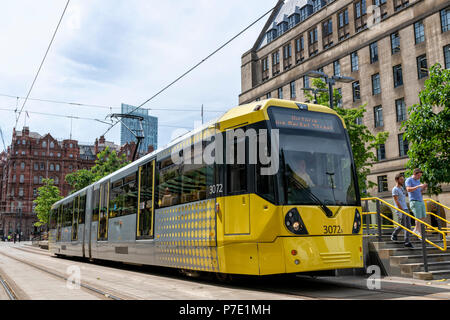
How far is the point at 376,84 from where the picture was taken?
3897cm

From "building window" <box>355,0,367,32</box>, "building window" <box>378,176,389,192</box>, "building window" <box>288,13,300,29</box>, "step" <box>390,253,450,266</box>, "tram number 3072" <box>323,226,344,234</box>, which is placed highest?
"building window" <box>288,13,300,29</box>

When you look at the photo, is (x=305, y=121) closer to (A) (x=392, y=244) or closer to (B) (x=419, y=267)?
(B) (x=419, y=267)

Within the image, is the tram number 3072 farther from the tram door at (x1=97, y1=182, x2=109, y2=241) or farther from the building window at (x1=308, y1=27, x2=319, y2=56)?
the building window at (x1=308, y1=27, x2=319, y2=56)

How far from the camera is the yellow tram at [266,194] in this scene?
8.02 m

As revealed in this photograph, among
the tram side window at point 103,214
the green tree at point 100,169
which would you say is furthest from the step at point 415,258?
the green tree at point 100,169

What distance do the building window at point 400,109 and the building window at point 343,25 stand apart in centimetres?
1023

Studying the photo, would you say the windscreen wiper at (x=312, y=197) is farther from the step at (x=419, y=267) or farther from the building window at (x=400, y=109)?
the building window at (x=400, y=109)

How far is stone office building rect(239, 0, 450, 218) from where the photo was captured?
34125 mm

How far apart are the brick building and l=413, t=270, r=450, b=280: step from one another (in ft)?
315

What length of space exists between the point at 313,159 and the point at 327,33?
133 feet

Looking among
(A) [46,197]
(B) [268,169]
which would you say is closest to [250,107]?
(B) [268,169]

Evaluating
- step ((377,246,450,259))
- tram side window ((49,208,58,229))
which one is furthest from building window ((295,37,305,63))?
step ((377,246,450,259))
